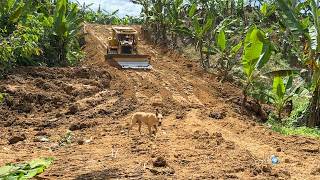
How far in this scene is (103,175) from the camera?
8.05m

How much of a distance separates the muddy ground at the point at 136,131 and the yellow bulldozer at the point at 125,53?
74 centimetres

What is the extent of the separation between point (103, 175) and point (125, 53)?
14.1m

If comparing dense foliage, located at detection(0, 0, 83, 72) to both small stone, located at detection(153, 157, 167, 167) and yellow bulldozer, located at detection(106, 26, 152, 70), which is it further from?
small stone, located at detection(153, 157, 167, 167)

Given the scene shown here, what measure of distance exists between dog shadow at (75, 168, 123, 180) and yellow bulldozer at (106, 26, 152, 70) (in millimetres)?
12287

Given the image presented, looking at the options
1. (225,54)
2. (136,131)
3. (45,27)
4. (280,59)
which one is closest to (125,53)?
(45,27)

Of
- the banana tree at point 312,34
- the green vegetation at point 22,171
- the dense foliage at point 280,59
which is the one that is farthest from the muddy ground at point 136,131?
the banana tree at point 312,34

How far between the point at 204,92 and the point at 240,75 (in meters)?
4.19

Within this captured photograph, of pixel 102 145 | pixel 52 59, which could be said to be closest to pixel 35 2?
pixel 52 59

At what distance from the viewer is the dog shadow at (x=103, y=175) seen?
7.97 m

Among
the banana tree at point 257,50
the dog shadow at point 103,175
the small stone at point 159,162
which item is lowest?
the dog shadow at point 103,175

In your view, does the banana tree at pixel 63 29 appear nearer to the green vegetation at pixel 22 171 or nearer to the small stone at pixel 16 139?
the small stone at pixel 16 139

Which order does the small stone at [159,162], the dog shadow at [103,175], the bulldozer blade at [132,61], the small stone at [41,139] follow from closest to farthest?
the dog shadow at [103,175]
the small stone at [159,162]
the small stone at [41,139]
the bulldozer blade at [132,61]

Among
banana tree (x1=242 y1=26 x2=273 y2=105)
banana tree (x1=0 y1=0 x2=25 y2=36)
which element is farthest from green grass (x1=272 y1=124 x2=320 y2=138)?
banana tree (x1=0 y1=0 x2=25 y2=36)

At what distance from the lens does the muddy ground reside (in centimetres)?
858
